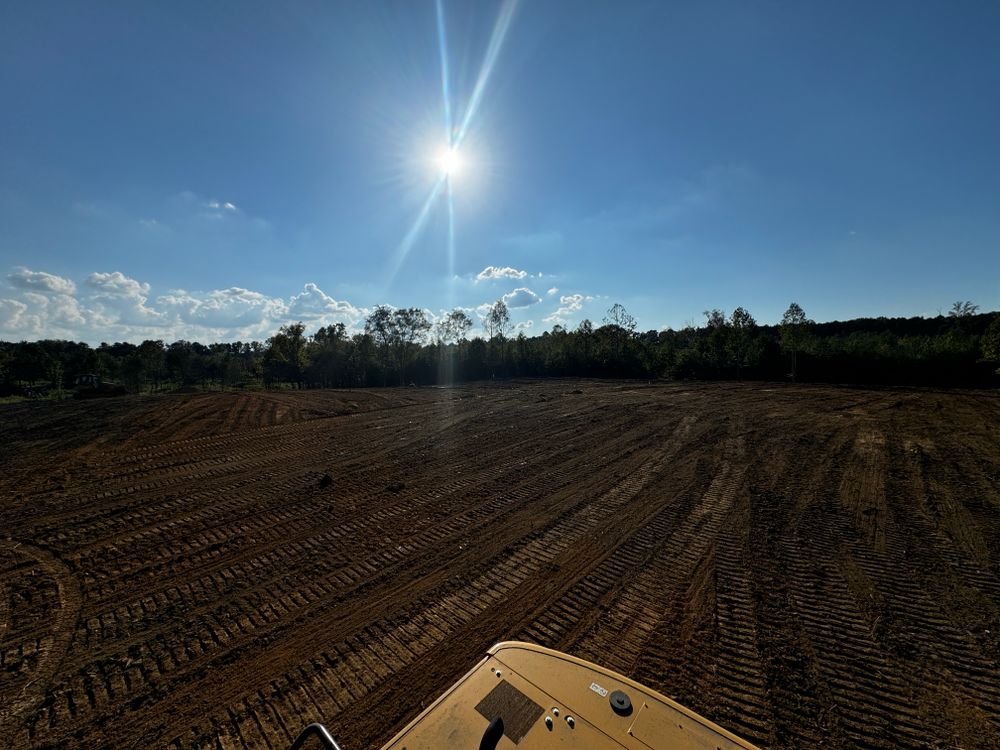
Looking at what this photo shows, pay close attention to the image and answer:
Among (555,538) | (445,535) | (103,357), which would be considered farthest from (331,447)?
(103,357)

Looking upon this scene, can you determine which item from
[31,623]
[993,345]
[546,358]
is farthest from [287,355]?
[993,345]

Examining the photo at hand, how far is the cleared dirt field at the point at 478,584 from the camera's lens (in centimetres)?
367

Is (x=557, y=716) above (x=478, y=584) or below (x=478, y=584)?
above

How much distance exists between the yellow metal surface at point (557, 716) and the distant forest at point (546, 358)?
38625mm

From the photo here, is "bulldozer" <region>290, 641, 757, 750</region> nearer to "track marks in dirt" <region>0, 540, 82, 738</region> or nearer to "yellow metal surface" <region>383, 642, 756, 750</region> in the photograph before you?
"yellow metal surface" <region>383, 642, 756, 750</region>

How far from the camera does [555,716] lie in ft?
7.29

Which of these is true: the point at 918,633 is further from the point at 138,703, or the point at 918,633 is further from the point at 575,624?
the point at 138,703

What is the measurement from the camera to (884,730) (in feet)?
11.2

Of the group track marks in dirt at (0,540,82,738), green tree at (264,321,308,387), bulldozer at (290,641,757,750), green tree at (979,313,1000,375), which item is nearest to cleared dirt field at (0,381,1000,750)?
track marks in dirt at (0,540,82,738)

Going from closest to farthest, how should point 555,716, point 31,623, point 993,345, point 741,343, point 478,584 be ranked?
point 555,716 < point 31,623 < point 478,584 < point 993,345 < point 741,343

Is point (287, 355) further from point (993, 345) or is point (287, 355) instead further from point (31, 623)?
point (993, 345)

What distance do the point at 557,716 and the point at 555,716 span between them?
12mm

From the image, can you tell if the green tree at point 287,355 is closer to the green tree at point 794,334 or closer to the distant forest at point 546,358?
the distant forest at point 546,358

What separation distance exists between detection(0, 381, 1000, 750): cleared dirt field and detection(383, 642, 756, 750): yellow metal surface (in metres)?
1.78
